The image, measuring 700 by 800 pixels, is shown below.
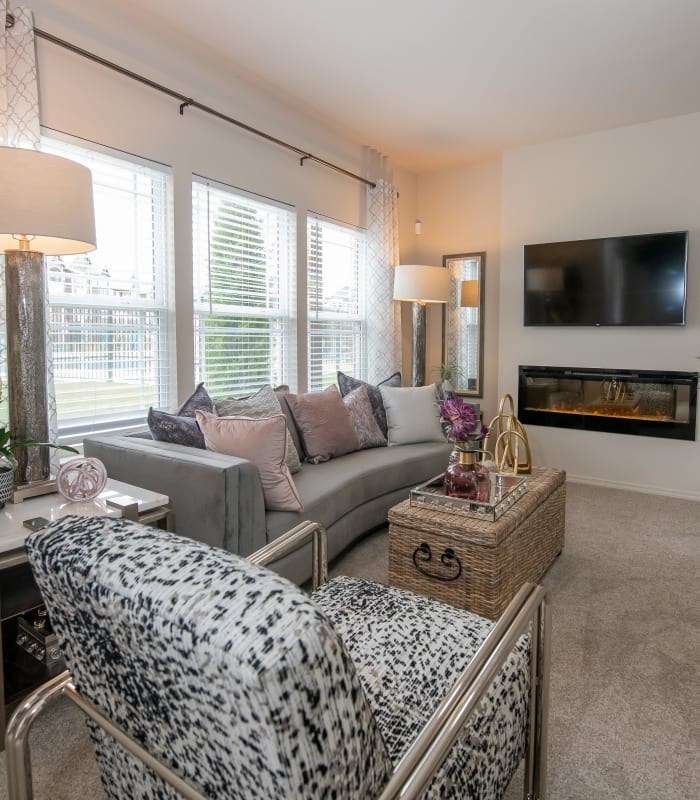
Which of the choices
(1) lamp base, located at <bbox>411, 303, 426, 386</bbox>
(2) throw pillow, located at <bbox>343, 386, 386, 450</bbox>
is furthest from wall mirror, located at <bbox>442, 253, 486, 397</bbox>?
(2) throw pillow, located at <bbox>343, 386, 386, 450</bbox>

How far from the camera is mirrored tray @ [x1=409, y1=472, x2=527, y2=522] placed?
223 centimetres

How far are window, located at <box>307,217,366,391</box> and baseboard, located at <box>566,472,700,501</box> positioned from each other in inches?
80.6

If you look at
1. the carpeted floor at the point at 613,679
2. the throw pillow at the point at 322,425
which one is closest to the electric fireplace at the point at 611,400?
the carpeted floor at the point at 613,679

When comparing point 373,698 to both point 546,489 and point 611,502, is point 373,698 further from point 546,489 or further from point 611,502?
point 611,502

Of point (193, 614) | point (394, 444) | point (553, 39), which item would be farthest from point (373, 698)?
point (553, 39)

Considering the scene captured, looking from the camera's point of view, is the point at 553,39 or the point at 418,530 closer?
the point at 418,530

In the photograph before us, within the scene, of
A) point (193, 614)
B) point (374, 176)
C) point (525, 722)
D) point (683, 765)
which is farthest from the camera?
point (374, 176)

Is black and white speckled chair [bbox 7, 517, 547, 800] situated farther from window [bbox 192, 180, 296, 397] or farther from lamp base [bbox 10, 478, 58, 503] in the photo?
window [bbox 192, 180, 296, 397]

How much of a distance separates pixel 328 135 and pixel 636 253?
2516 millimetres

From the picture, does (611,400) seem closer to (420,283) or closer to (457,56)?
(420,283)

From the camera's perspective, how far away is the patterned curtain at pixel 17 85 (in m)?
2.33

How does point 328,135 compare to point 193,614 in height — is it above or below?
above

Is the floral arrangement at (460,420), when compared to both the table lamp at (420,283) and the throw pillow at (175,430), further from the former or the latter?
the table lamp at (420,283)

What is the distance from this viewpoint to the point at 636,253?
167 inches
